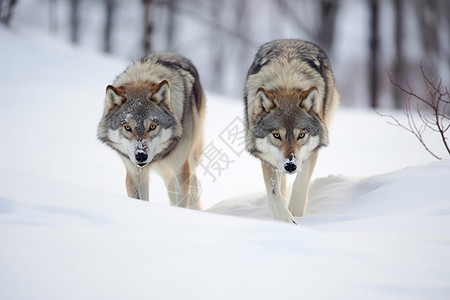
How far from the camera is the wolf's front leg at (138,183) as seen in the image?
5.09 metres

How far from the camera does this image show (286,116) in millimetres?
4684

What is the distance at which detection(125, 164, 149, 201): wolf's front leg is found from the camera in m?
5.09

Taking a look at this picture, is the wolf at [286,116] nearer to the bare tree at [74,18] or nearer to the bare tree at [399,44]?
the bare tree at [399,44]

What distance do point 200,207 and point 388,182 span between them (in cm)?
208

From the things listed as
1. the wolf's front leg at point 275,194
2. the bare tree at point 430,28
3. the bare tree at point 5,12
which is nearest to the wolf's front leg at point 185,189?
the wolf's front leg at point 275,194

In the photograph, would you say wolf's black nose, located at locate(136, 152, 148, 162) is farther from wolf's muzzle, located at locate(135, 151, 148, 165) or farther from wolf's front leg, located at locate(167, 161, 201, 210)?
wolf's front leg, located at locate(167, 161, 201, 210)

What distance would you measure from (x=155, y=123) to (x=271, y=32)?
2496 cm

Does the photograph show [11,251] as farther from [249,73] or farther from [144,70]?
[249,73]

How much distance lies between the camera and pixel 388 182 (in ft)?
16.3

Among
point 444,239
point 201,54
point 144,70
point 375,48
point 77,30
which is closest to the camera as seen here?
point 444,239

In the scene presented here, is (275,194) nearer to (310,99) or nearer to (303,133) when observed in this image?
(303,133)

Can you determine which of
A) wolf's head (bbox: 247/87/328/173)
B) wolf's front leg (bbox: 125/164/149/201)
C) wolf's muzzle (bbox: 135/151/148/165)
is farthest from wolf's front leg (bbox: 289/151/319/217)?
wolf's muzzle (bbox: 135/151/148/165)

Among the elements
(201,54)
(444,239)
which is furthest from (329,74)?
(201,54)

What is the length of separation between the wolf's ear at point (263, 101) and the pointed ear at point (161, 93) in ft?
2.69
